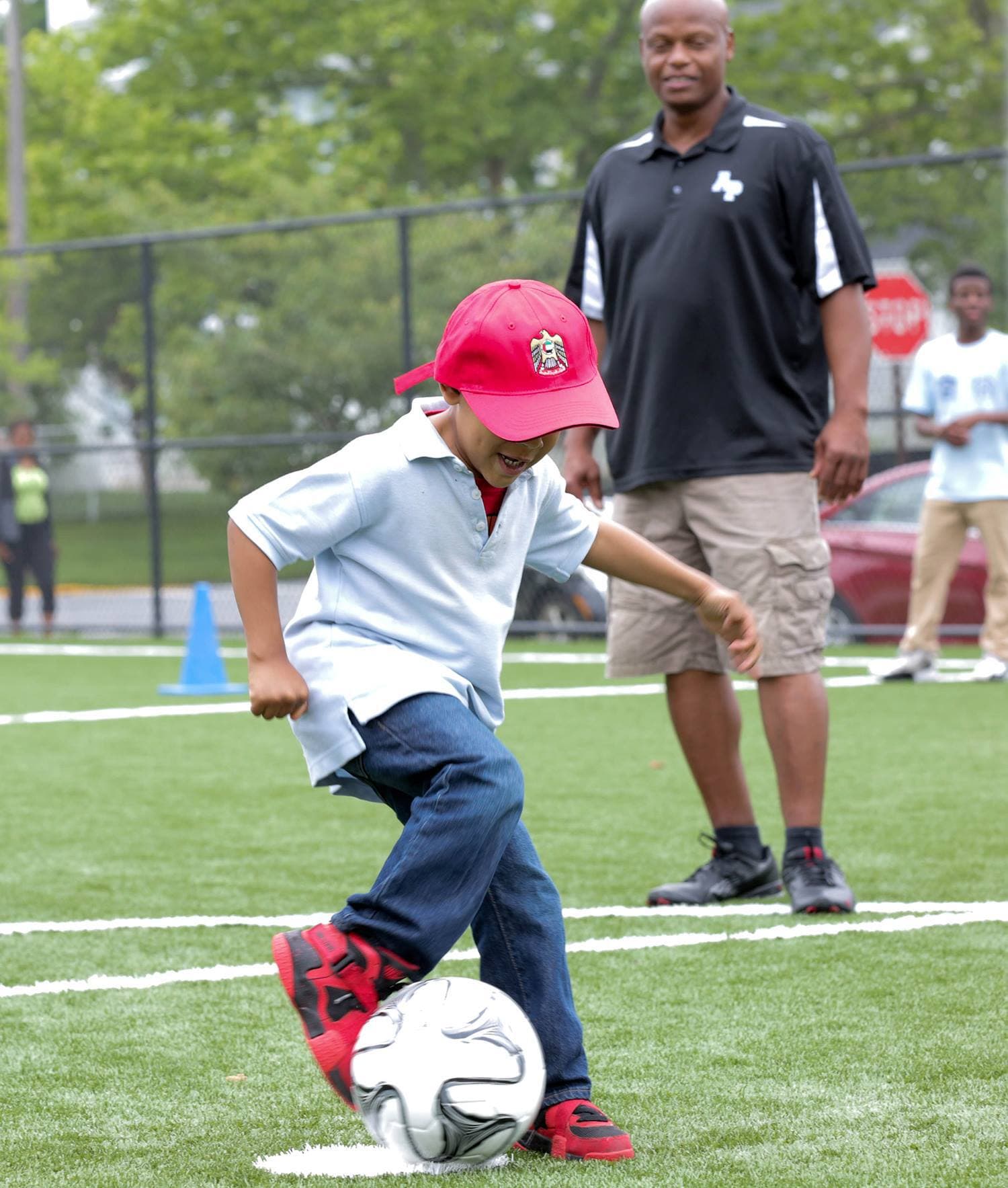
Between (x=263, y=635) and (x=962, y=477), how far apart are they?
300 inches

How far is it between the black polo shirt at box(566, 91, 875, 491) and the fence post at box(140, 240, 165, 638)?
10.4 metres

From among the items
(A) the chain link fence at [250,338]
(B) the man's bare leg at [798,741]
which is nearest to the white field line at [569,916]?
(B) the man's bare leg at [798,741]

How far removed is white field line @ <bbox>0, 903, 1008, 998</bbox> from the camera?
3951 millimetres

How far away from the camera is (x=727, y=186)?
4711mm

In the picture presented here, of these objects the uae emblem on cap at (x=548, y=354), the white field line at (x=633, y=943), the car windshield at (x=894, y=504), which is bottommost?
the car windshield at (x=894, y=504)

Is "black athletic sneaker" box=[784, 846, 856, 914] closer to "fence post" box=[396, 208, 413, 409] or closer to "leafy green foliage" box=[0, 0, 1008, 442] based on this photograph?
"fence post" box=[396, 208, 413, 409]

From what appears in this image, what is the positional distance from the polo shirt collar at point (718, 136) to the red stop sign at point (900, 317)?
27.8 feet

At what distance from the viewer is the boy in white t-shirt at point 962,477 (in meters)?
9.94

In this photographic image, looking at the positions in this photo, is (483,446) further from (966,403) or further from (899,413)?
(899,413)

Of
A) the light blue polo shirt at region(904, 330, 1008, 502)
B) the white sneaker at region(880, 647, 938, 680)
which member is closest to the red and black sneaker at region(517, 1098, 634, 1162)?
the white sneaker at region(880, 647, 938, 680)

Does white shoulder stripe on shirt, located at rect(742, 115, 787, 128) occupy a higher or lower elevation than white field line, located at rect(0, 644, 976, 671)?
higher

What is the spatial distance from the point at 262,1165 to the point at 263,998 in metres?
1.06

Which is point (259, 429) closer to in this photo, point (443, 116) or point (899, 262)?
point (899, 262)

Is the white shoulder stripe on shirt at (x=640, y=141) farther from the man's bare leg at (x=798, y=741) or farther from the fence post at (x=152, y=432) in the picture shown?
the fence post at (x=152, y=432)
